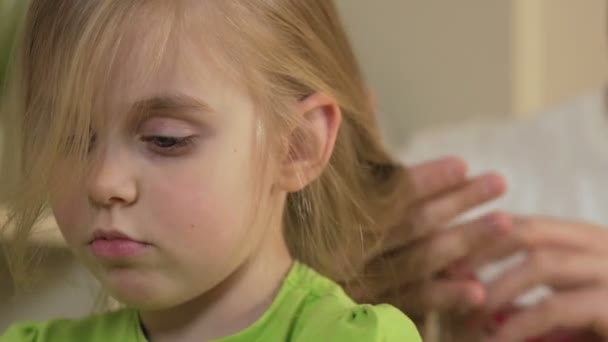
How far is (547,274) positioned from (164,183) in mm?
478

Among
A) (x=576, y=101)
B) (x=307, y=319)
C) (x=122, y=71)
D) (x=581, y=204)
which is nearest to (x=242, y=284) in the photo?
(x=307, y=319)

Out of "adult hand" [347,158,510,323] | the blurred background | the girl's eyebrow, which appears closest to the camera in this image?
the girl's eyebrow

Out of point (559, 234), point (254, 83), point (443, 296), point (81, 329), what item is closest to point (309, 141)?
point (254, 83)

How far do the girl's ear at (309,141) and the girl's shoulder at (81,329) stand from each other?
0.43ft

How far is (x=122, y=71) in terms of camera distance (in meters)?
0.52

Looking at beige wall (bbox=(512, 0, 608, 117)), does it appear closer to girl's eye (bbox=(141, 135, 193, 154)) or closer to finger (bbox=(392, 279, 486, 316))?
finger (bbox=(392, 279, 486, 316))

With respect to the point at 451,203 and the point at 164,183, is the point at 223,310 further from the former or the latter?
the point at 451,203

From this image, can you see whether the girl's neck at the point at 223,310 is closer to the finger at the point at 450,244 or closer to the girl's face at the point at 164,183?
the girl's face at the point at 164,183

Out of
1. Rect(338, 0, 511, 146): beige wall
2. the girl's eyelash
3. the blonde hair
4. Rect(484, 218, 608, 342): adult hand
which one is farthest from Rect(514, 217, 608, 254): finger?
Rect(338, 0, 511, 146): beige wall

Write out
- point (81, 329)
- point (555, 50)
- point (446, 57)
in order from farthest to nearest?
point (555, 50) → point (446, 57) → point (81, 329)

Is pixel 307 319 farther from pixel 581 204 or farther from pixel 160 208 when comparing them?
pixel 581 204

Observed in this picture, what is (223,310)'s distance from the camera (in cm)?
59

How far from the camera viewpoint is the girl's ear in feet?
1.93

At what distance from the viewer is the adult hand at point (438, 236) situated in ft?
2.70
